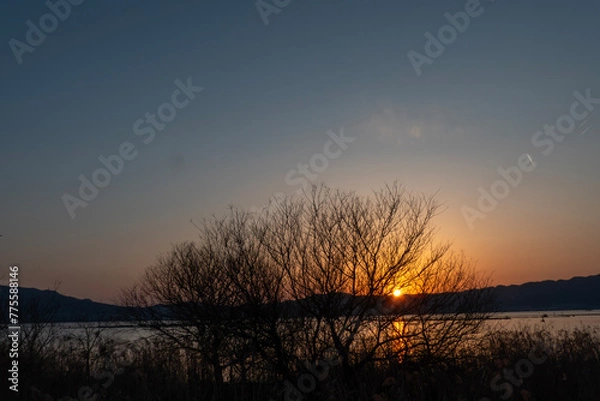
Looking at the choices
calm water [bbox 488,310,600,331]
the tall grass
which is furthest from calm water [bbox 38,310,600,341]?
the tall grass

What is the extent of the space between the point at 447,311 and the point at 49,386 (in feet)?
38.0

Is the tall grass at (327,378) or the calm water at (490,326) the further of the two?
the calm water at (490,326)

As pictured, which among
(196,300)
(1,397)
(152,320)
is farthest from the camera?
(152,320)

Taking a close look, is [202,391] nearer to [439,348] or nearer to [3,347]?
[3,347]

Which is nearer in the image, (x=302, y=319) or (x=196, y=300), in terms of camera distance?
(x=302, y=319)

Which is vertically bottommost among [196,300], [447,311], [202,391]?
[202,391]

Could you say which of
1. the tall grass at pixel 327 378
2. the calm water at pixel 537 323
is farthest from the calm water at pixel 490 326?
the tall grass at pixel 327 378

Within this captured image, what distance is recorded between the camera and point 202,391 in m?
13.1

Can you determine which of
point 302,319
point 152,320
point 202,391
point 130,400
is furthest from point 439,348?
point 152,320

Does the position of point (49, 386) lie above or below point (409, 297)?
below

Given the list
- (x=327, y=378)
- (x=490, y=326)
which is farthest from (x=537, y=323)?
(x=327, y=378)

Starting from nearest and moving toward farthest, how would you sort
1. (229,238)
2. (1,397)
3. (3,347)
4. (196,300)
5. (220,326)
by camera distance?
(1,397) → (3,347) → (220,326) → (229,238) → (196,300)

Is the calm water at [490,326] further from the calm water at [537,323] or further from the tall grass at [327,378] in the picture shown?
the tall grass at [327,378]

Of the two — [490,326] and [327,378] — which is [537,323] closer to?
[490,326]
